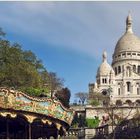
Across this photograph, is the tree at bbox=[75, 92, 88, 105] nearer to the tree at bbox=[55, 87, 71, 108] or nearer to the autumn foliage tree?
the autumn foliage tree

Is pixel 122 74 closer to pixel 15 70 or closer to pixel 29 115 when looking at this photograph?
pixel 15 70

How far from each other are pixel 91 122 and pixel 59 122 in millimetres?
64827

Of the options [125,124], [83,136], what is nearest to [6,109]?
[125,124]

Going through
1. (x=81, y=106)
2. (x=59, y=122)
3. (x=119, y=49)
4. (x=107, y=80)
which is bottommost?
(x=59, y=122)

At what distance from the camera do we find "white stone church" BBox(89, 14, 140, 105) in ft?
445

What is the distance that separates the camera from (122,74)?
14225cm

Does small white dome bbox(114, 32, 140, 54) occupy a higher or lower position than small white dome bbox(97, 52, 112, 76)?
higher

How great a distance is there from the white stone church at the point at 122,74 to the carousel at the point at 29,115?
310ft

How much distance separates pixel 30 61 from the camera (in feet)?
216

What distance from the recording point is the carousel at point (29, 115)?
2806 centimetres

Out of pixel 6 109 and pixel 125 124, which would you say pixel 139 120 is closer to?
pixel 125 124

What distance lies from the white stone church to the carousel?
9446cm

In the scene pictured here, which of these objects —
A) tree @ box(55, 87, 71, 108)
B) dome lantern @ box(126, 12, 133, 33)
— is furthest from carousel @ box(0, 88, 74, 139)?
dome lantern @ box(126, 12, 133, 33)

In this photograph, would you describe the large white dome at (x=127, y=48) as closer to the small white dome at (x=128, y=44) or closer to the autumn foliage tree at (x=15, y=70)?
the small white dome at (x=128, y=44)
